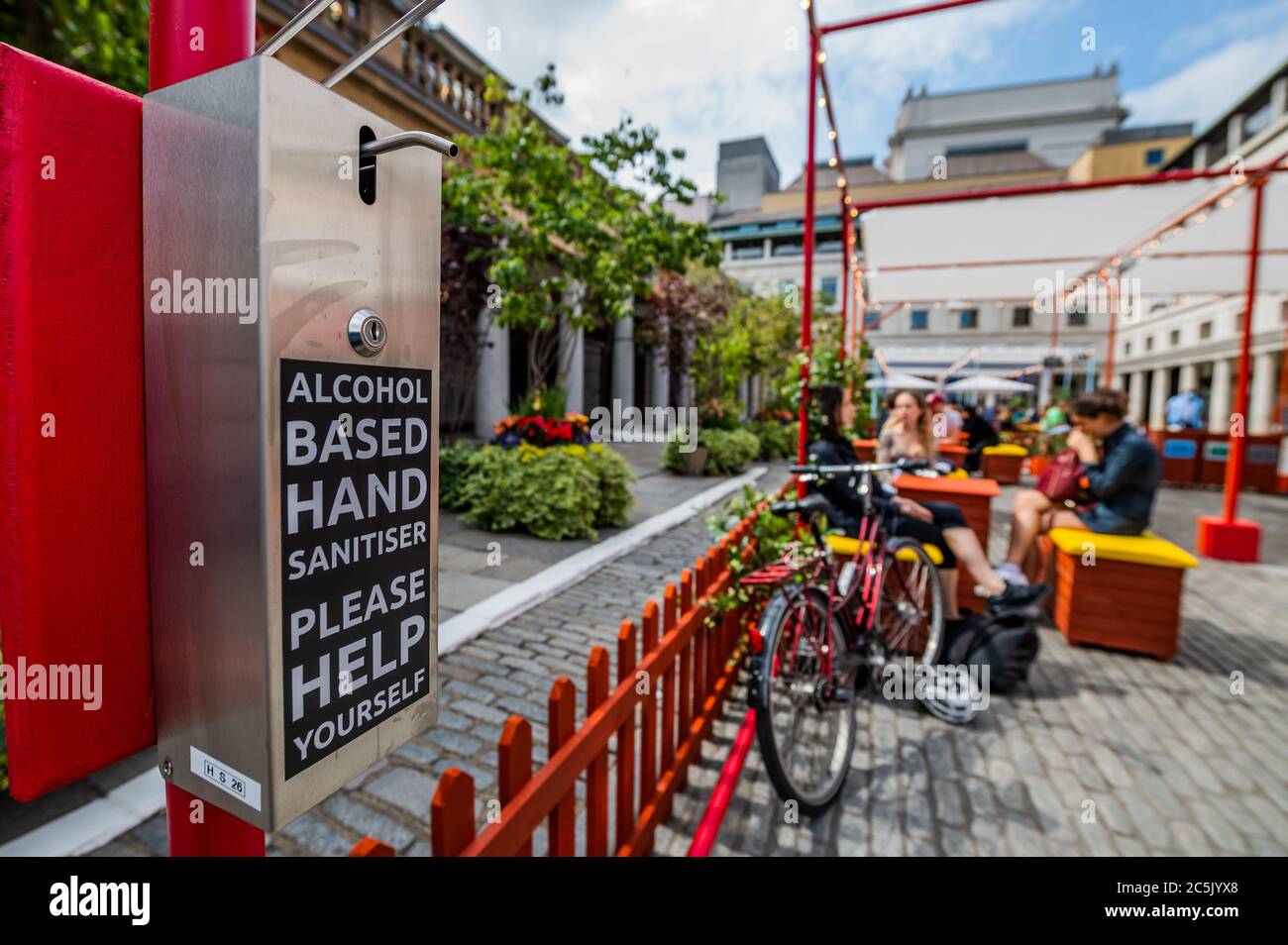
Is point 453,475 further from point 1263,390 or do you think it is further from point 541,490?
A: point 1263,390

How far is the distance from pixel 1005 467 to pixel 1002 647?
1116 centimetres

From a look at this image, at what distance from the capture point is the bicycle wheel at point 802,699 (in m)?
2.38

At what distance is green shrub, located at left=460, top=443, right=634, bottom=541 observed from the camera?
6414 millimetres

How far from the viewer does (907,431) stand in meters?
5.26

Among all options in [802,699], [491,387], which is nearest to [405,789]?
[802,699]

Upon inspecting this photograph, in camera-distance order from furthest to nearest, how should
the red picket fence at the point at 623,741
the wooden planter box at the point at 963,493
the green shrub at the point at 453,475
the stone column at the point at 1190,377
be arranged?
the stone column at the point at 1190,377, the green shrub at the point at 453,475, the wooden planter box at the point at 963,493, the red picket fence at the point at 623,741

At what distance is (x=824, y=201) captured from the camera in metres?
42.6

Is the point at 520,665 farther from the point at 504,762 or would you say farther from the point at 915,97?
the point at 915,97

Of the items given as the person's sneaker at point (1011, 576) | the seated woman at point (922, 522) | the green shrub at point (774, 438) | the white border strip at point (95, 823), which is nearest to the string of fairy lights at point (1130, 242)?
the seated woman at point (922, 522)

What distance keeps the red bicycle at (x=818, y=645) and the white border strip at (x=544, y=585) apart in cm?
77

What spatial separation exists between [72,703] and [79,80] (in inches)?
24.8

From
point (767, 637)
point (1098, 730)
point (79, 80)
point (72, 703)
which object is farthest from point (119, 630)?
point (1098, 730)

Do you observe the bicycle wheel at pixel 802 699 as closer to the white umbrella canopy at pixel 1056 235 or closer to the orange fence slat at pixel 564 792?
the orange fence slat at pixel 564 792

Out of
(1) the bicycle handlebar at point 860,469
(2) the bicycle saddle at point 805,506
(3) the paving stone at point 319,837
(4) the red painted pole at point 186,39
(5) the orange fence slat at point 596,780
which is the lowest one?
(3) the paving stone at point 319,837
